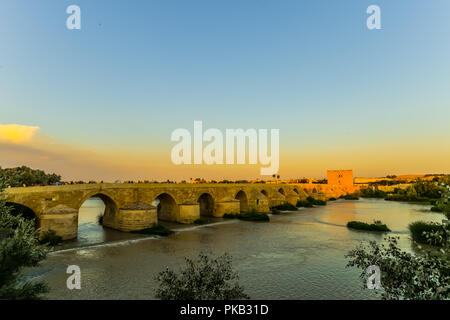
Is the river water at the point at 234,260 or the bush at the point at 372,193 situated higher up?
the river water at the point at 234,260

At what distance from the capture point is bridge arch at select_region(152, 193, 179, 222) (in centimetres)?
3023

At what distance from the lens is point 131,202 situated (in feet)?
85.0

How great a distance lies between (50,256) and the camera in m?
15.8

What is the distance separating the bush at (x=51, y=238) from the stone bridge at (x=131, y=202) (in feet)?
1.18

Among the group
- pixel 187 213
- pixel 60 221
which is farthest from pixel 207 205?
pixel 60 221

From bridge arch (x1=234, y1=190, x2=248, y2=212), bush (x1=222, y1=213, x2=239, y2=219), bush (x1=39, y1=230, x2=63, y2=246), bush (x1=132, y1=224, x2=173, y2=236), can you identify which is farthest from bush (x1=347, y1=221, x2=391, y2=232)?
bush (x1=39, y1=230, x2=63, y2=246)

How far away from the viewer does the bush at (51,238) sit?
1834 centimetres

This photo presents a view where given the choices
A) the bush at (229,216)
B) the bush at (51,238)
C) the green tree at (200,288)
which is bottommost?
the bush at (229,216)

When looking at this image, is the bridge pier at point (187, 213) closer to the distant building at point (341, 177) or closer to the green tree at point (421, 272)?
the green tree at point (421, 272)

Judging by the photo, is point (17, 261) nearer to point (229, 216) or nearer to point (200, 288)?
point (200, 288)

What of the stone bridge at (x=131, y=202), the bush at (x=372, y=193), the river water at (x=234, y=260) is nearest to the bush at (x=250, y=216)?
the stone bridge at (x=131, y=202)

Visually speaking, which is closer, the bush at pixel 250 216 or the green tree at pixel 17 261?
the green tree at pixel 17 261

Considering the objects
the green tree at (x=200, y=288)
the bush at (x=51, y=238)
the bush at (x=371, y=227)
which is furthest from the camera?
the bush at (x=371, y=227)
